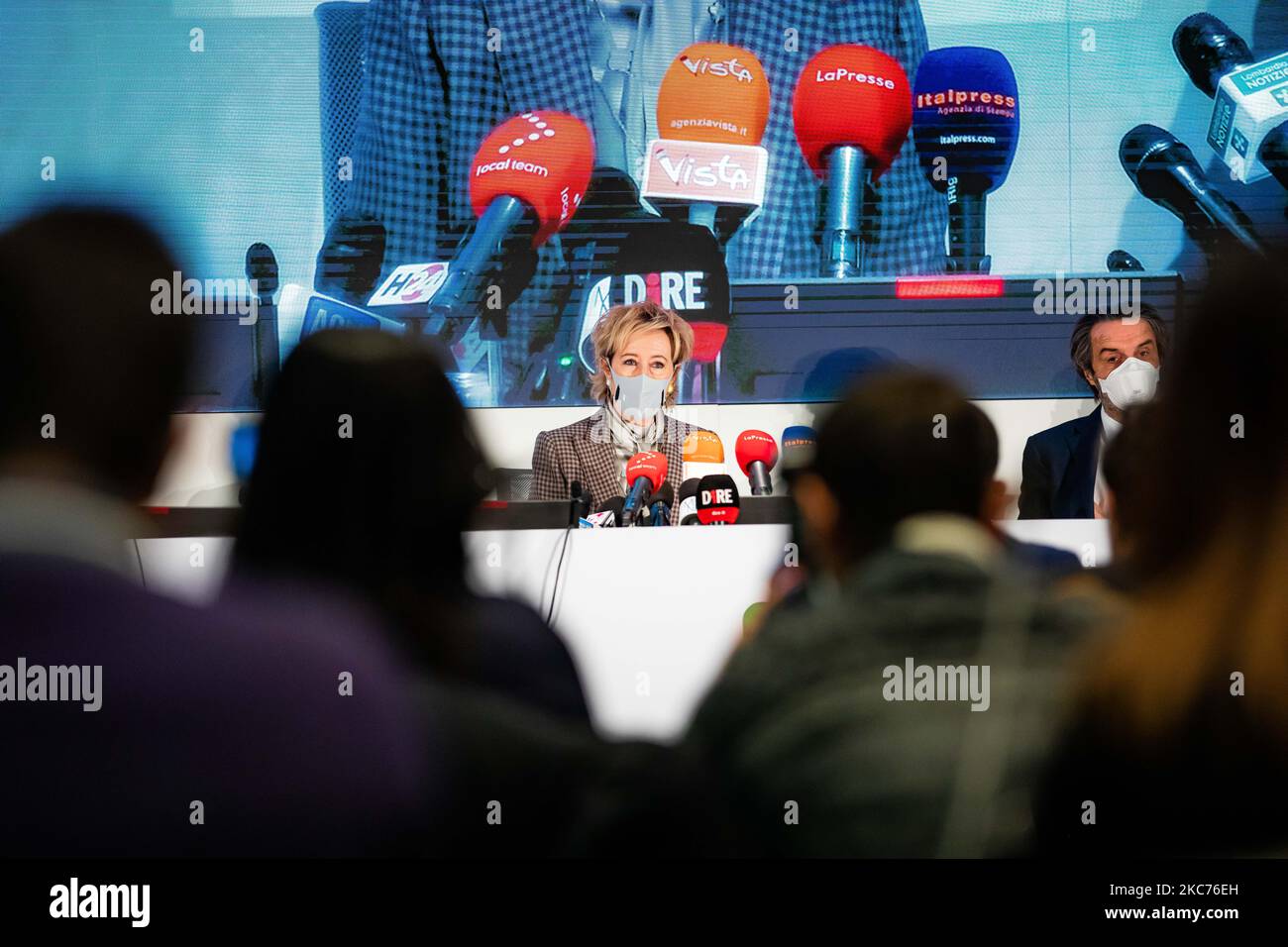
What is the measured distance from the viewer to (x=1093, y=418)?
2.08 metres

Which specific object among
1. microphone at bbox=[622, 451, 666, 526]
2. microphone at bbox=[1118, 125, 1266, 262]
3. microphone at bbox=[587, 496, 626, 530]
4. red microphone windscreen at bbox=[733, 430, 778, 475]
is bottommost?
microphone at bbox=[587, 496, 626, 530]

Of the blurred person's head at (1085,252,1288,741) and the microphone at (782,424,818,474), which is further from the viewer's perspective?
the microphone at (782,424,818,474)

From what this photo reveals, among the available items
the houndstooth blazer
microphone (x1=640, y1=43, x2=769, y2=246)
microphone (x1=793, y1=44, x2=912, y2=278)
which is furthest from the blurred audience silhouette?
microphone (x1=793, y1=44, x2=912, y2=278)

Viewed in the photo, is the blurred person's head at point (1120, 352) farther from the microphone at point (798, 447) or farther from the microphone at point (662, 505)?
the microphone at point (662, 505)

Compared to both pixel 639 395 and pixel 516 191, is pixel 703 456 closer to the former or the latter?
pixel 639 395

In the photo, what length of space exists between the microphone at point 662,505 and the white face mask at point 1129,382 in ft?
2.94

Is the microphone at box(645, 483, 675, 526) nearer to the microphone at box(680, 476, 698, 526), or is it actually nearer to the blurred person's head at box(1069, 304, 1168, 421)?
the microphone at box(680, 476, 698, 526)

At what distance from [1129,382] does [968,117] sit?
631 mm

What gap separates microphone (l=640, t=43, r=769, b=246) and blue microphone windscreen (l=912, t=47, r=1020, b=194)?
0.34m

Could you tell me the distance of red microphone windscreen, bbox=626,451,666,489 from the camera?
2.11 m

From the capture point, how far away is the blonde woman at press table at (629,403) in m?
2.10

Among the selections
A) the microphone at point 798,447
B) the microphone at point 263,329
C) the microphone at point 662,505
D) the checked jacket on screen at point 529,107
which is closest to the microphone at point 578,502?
the microphone at point 662,505

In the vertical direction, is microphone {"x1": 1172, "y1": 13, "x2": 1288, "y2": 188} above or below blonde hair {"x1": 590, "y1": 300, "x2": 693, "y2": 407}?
above

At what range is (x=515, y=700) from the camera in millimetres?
2184
